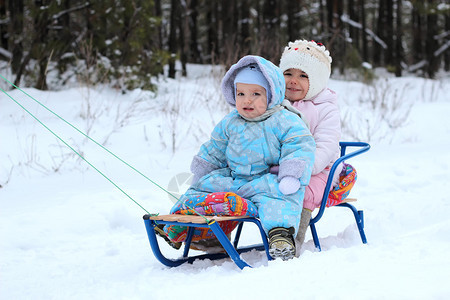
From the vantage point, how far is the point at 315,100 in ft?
12.0

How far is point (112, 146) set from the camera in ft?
23.5

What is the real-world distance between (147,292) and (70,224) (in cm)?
189

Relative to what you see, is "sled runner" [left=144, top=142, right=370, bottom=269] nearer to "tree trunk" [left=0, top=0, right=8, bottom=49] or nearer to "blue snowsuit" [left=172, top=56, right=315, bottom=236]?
"blue snowsuit" [left=172, top=56, right=315, bottom=236]

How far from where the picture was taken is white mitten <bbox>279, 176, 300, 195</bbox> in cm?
306

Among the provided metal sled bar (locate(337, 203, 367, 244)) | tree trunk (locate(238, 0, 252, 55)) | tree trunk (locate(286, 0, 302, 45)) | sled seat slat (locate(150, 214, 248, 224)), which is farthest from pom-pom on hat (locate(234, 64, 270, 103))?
tree trunk (locate(286, 0, 302, 45))

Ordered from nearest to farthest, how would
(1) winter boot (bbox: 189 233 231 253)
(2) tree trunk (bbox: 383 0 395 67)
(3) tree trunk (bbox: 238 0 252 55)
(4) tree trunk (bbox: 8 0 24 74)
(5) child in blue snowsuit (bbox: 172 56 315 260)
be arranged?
(5) child in blue snowsuit (bbox: 172 56 315 260) → (1) winter boot (bbox: 189 233 231 253) → (4) tree trunk (bbox: 8 0 24 74) → (3) tree trunk (bbox: 238 0 252 55) → (2) tree trunk (bbox: 383 0 395 67)

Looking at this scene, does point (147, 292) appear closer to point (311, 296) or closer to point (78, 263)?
point (311, 296)

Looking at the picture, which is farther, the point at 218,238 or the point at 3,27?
the point at 3,27

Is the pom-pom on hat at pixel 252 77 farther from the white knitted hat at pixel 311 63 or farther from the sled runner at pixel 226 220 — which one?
the sled runner at pixel 226 220

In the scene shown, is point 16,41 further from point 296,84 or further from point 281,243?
point 281,243

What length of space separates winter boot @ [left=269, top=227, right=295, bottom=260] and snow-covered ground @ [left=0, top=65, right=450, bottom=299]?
0.32 feet

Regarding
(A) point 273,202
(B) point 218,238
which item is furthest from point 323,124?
(B) point 218,238

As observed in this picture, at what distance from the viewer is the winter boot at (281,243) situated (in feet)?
9.71

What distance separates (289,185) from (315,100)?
82 centimetres
